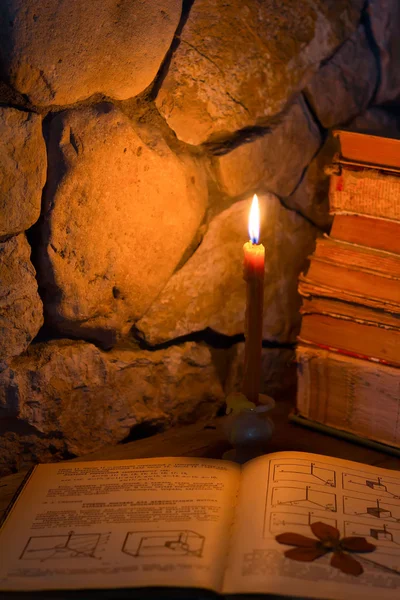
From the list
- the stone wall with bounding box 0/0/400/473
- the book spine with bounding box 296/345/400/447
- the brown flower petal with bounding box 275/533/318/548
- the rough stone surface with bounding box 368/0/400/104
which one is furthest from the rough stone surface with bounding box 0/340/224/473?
the rough stone surface with bounding box 368/0/400/104

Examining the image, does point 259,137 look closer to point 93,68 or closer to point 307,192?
point 307,192

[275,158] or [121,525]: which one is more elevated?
[275,158]

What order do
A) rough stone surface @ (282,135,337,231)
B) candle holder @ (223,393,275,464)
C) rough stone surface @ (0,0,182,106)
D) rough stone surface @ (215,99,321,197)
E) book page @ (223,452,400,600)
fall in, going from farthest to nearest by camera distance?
rough stone surface @ (282,135,337,231), rough stone surface @ (215,99,321,197), candle holder @ (223,393,275,464), rough stone surface @ (0,0,182,106), book page @ (223,452,400,600)

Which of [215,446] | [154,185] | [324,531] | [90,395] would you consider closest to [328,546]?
[324,531]

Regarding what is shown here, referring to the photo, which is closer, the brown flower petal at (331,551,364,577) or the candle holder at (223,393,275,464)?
the brown flower petal at (331,551,364,577)

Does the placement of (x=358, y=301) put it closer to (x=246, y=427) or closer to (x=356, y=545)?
(x=246, y=427)

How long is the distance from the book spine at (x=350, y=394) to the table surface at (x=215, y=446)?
0.10 ft

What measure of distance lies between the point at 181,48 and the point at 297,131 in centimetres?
26

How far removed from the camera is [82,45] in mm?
962

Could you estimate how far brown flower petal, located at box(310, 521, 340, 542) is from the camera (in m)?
0.84

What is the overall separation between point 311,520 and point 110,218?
1.68ft

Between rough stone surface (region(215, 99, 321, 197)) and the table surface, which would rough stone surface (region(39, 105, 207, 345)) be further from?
the table surface

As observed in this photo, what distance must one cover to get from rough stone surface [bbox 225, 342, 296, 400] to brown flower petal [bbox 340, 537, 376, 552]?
1.58 ft

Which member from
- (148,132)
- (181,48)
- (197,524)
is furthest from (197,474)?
(181,48)
